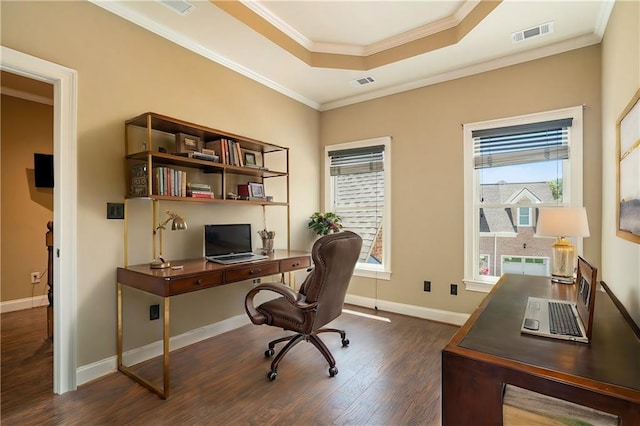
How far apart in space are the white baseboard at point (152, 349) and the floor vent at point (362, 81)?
117 inches

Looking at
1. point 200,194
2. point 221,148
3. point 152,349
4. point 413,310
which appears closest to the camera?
point 152,349

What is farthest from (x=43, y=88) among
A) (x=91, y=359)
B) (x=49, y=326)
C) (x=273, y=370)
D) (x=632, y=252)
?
(x=632, y=252)

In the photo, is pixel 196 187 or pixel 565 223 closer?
pixel 565 223

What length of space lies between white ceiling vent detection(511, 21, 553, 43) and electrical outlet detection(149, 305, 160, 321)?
387 cm

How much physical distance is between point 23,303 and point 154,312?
2.68 meters

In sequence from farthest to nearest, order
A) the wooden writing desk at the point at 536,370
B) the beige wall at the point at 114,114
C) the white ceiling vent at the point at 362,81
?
the white ceiling vent at the point at 362,81
the beige wall at the point at 114,114
the wooden writing desk at the point at 536,370

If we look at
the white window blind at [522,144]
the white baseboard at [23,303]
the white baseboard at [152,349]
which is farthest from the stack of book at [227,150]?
the white baseboard at [23,303]

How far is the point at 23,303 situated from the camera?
3977mm

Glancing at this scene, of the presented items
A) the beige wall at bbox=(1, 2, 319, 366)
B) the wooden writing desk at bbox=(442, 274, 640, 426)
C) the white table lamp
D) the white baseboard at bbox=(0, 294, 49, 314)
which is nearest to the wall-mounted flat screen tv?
the white baseboard at bbox=(0, 294, 49, 314)

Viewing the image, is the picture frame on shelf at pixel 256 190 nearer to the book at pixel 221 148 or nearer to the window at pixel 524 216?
the book at pixel 221 148

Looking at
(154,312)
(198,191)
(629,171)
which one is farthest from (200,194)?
(629,171)

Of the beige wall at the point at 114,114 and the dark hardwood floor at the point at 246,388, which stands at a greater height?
the beige wall at the point at 114,114

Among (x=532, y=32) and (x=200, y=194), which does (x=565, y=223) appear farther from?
(x=200, y=194)

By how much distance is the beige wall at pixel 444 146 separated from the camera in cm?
281
